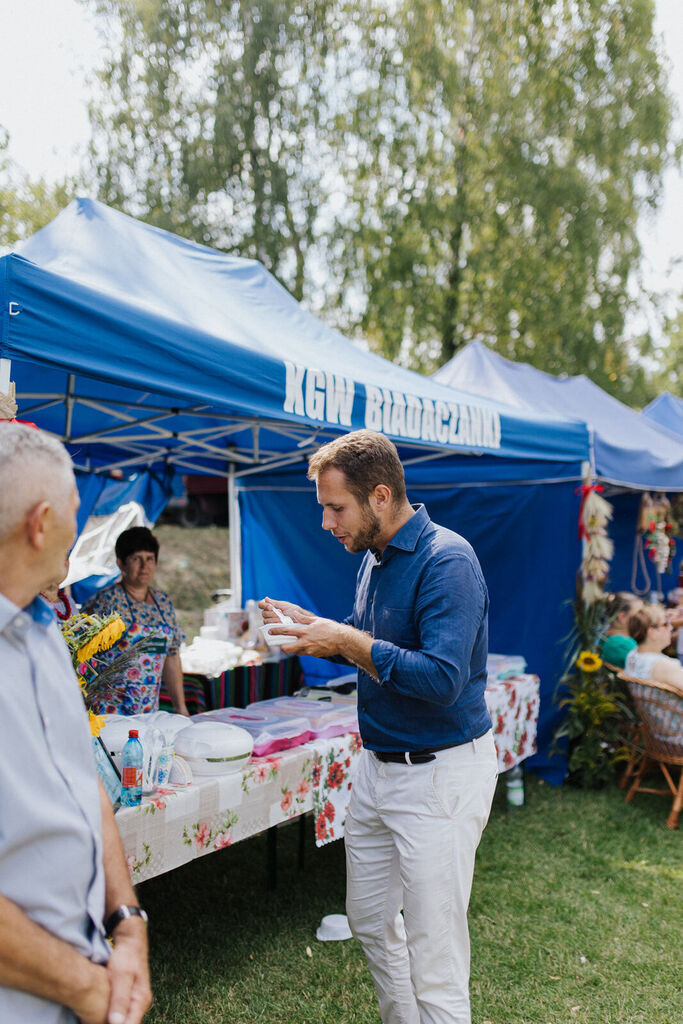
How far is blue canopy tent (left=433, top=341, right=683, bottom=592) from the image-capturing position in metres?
5.75

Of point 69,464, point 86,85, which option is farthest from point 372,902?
point 86,85

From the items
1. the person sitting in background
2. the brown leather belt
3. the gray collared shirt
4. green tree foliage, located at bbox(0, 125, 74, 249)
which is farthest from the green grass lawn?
green tree foliage, located at bbox(0, 125, 74, 249)

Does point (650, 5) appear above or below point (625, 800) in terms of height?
above

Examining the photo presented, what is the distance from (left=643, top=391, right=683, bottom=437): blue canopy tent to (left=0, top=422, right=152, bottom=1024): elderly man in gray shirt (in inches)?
376

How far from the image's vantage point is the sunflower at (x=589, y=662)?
5.25 m

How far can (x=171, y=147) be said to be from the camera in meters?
12.0

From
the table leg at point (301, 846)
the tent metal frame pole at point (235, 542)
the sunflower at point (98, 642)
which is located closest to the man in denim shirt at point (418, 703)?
the sunflower at point (98, 642)

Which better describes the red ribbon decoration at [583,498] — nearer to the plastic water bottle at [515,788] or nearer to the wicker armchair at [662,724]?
the wicker armchair at [662,724]

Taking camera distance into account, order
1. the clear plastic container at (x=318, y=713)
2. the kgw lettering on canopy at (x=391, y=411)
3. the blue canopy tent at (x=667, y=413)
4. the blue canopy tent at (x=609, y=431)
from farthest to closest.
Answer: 1. the blue canopy tent at (x=667, y=413)
2. the blue canopy tent at (x=609, y=431)
3. the clear plastic container at (x=318, y=713)
4. the kgw lettering on canopy at (x=391, y=411)

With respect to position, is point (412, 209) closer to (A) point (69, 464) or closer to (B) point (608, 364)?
(B) point (608, 364)

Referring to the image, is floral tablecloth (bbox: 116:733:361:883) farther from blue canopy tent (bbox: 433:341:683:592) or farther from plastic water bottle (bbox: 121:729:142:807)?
blue canopy tent (bbox: 433:341:683:592)

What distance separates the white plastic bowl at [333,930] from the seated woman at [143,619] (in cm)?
121

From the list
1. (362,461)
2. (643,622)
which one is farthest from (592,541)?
(362,461)

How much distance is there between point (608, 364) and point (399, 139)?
4.83 m
